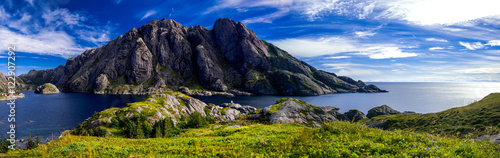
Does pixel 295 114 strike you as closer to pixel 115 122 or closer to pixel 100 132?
pixel 115 122

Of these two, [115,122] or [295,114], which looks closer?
[115,122]

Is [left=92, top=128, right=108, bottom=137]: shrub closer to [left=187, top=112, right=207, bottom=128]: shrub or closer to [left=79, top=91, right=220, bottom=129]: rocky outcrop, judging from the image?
[left=79, top=91, right=220, bottom=129]: rocky outcrop

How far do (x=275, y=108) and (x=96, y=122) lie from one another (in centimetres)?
4090

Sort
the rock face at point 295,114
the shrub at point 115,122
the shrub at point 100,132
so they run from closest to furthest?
the shrub at point 100,132 → the shrub at point 115,122 → the rock face at point 295,114

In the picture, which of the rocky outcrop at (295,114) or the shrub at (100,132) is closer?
the shrub at (100,132)

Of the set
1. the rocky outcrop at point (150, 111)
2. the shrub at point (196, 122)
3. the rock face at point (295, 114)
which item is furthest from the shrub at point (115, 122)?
the rock face at point (295, 114)

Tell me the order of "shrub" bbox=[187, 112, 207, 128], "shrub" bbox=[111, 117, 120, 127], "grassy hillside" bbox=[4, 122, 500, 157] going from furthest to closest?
"shrub" bbox=[187, 112, 207, 128], "shrub" bbox=[111, 117, 120, 127], "grassy hillside" bbox=[4, 122, 500, 157]

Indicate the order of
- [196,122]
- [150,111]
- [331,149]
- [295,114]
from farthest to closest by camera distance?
[295,114] → [150,111] → [196,122] → [331,149]

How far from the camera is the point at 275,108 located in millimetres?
51625

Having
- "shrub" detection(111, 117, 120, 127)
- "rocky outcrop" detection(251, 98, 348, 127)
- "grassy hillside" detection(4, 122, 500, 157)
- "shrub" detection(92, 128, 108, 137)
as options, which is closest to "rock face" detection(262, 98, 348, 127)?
"rocky outcrop" detection(251, 98, 348, 127)

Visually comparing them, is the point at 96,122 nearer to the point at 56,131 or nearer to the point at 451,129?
the point at 56,131

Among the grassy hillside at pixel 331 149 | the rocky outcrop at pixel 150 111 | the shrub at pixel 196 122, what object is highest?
the grassy hillside at pixel 331 149

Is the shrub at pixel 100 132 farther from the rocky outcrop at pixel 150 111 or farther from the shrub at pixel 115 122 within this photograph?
the shrub at pixel 115 122

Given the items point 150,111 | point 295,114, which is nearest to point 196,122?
point 150,111
